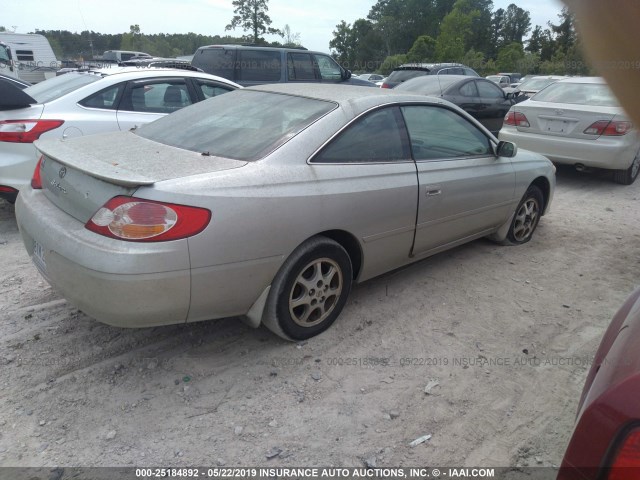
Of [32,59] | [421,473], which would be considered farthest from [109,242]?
[32,59]

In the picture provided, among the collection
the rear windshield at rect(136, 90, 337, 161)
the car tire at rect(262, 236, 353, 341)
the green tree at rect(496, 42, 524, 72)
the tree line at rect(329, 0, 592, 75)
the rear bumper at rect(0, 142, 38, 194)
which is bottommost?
the car tire at rect(262, 236, 353, 341)

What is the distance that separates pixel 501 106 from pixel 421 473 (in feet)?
30.6

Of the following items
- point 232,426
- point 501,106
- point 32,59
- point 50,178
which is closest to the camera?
point 232,426

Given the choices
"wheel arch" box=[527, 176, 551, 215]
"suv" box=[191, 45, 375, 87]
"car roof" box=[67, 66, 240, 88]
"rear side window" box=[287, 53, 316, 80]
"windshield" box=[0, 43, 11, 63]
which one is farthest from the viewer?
"windshield" box=[0, 43, 11, 63]

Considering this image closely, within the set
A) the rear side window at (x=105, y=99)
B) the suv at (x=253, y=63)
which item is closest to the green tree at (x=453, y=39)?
the suv at (x=253, y=63)

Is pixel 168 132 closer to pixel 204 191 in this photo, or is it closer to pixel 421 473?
pixel 204 191

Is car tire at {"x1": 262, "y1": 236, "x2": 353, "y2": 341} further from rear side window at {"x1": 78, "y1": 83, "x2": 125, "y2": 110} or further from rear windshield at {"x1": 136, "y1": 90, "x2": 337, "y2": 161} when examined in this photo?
rear side window at {"x1": 78, "y1": 83, "x2": 125, "y2": 110}

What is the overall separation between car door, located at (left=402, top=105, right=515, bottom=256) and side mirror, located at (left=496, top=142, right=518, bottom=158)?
0.06 m

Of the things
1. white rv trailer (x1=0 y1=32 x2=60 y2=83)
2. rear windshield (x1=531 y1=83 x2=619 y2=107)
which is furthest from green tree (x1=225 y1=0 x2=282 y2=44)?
rear windshield (x1=531 y1=83 x2=619 y2=107)

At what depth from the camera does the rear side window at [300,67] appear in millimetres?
10398

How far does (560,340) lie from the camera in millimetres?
3332

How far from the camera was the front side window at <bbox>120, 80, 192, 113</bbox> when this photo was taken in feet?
17.7

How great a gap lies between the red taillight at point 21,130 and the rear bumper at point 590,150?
21.5 ft

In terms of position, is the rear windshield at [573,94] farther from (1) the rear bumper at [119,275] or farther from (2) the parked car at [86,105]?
(1) the rear bumper at [119,275]
